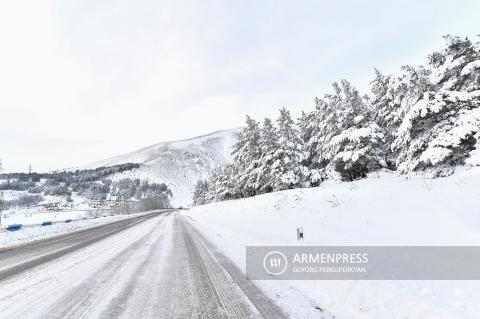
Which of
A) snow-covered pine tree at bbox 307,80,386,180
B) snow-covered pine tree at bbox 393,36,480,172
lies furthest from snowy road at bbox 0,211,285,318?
snow-covered pine tree at bbox 307,80,386,180

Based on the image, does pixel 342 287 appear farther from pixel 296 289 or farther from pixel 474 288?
pixel 474 288

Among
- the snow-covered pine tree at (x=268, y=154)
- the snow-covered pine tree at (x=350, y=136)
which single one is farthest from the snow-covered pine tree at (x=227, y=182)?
the snow-covered pine tree at (x=350, y=136)

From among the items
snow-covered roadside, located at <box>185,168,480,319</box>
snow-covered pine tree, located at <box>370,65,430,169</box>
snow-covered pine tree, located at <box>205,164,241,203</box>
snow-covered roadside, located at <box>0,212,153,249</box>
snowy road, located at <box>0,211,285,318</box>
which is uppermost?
snow-covered pine tree, located at <box>370,65,430,169</box>

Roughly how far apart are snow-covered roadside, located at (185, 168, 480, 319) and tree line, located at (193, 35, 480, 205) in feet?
12.0

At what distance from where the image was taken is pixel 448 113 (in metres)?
16.5

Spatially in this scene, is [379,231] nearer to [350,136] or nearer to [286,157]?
[350,136]

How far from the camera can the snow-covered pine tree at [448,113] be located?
15117 mm

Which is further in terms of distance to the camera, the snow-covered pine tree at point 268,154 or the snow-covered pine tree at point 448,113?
the snow-covered pine tree at point 268,154

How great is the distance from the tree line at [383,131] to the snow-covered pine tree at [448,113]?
0.13 ft

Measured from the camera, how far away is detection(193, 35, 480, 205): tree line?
15.7 m

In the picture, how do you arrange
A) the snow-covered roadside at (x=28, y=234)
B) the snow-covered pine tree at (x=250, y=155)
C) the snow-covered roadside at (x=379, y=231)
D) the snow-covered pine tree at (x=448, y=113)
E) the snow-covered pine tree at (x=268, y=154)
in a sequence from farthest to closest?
the snow-covered pine tree at (x=250, y=155) → the snow-covered pine tree at (x=268, y=154) → the snow-covered roadside at (x=28, y=234) → the snow-covered pine tree at (x=448, y=113) → the snow-covered roadside at (x=379, y=231)

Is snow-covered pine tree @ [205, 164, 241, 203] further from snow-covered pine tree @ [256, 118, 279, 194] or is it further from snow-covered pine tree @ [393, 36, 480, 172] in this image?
snow-covered pine tree @ [393, 36, 480, 172]

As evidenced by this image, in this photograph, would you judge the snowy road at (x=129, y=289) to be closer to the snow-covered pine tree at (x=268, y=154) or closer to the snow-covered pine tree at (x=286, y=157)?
the snow-covered pine tree at (x=286, y=157)

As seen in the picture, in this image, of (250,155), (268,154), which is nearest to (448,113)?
(268,154)
